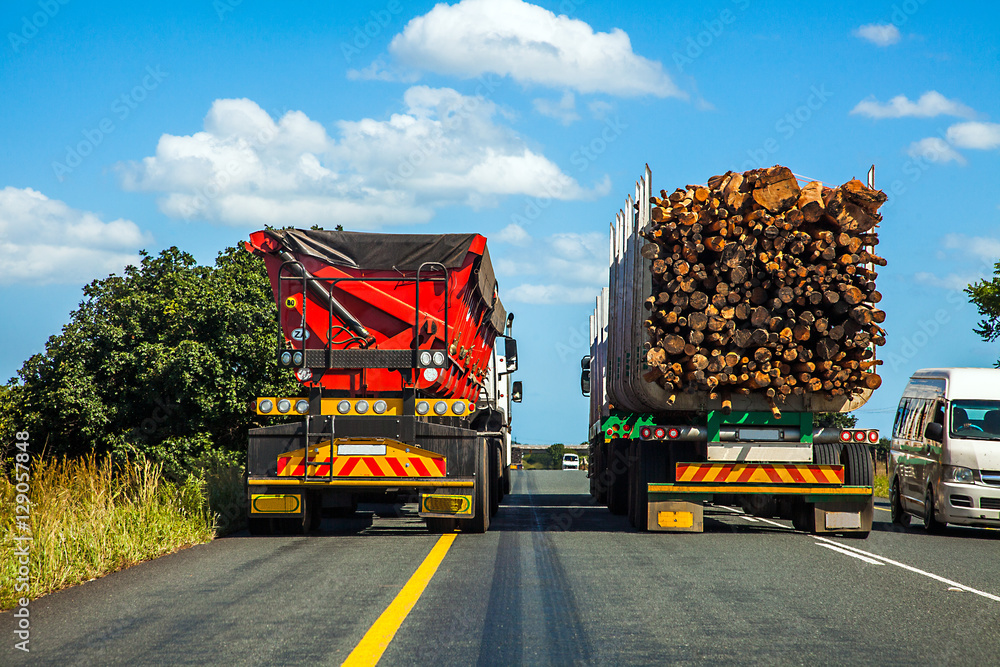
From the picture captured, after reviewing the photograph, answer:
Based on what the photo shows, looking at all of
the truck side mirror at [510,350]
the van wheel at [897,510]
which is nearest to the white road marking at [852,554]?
the van wheel at [897,510]

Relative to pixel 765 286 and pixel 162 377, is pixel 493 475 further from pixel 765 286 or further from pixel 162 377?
pixel 162 377

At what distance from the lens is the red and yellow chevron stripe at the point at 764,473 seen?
13039 mm

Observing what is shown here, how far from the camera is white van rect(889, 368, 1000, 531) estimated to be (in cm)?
1419

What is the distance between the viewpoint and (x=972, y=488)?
14.2 metres

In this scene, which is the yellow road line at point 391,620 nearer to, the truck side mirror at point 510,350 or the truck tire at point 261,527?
the truck tire at point 261,527

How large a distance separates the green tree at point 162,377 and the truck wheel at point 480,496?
9880 millimetres

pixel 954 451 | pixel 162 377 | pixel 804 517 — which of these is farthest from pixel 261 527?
pixel 162 377

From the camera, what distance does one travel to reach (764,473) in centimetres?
1306

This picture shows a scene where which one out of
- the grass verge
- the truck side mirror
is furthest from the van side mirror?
the grass verge

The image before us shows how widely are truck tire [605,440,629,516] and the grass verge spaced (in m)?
6.40

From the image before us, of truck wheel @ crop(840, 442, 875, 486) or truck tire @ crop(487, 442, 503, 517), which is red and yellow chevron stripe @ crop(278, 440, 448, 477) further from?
truck wheel @ crop(840, 442, 875, 486)

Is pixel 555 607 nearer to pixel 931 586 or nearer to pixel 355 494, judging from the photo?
pixel 931 586

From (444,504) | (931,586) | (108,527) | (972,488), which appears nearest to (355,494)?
(444,504)

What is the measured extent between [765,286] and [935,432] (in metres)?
3.82
